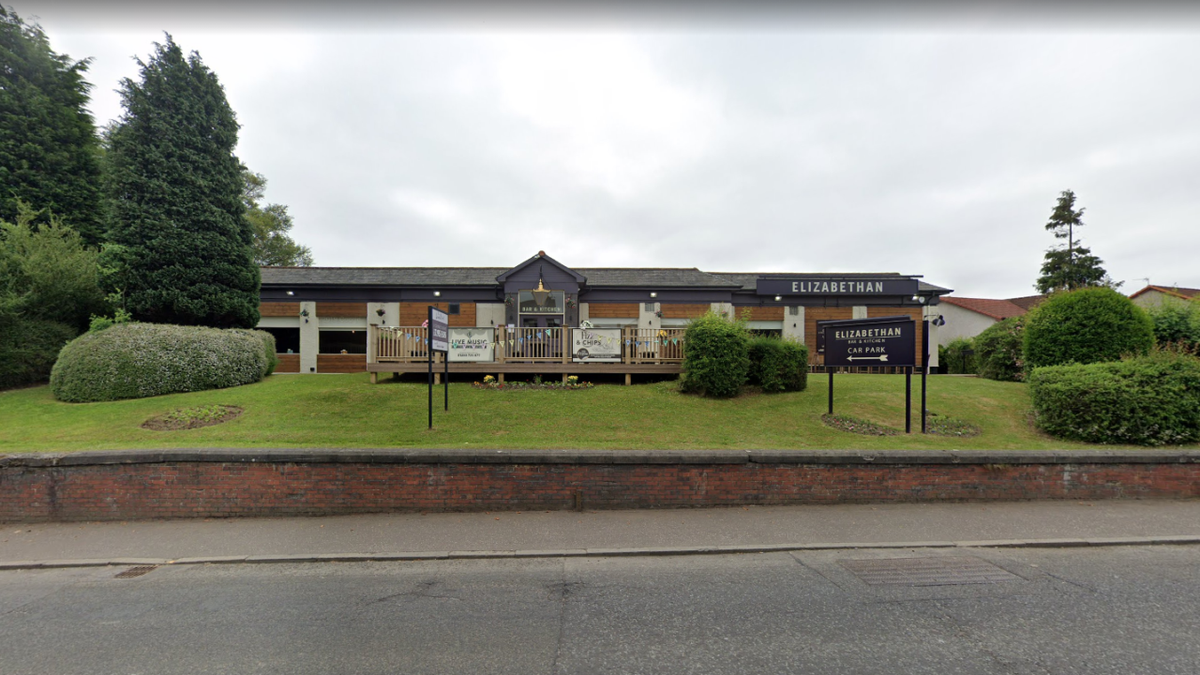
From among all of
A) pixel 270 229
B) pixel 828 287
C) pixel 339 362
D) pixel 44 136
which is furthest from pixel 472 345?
pixel 270 229

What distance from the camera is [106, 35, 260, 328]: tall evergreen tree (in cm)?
1285

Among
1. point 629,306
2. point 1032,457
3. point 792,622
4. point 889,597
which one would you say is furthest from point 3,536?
point 629,306

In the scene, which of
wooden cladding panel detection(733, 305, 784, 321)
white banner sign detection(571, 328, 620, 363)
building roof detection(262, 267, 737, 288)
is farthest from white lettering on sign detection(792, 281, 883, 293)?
white banner sign detection(571, 328, 620, 363)

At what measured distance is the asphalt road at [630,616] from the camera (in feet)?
10.2

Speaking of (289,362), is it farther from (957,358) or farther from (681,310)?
Answer: (957,358)

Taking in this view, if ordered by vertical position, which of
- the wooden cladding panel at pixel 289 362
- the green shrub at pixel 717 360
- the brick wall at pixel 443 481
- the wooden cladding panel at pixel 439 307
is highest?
the wooden cladding panel at pixel 439 307

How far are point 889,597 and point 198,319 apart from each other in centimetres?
1713

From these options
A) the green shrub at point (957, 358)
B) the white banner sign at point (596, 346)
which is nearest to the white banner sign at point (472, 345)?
the white banner sign at point (596, 346)

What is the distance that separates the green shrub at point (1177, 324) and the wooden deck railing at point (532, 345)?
10.6m

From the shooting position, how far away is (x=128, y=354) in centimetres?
1070

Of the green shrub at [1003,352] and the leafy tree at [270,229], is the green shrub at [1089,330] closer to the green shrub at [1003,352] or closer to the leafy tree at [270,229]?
the green shrub at [1003,352]

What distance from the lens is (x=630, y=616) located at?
3.72 meters

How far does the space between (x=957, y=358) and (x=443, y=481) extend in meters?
24.4

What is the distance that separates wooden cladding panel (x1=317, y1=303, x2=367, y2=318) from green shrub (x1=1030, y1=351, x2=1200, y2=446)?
23088mm
